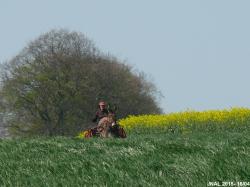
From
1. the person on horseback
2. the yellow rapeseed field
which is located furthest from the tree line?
the person on horseback

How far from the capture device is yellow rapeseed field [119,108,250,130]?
31.8m

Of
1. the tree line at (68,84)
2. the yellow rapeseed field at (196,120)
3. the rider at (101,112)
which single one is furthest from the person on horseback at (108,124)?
the tree line at (68,84)

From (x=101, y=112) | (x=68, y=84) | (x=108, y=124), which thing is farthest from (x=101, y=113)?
(x=68, y=84)

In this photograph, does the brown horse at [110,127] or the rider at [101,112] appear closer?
the rider at [101,112]

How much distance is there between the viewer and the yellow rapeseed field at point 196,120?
3181cm

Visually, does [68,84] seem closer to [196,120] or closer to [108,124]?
[196,120]

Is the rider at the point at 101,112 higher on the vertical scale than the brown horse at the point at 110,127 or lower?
higher

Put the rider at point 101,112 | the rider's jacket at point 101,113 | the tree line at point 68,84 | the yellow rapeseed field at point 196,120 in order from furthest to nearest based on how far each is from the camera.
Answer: the tree line at point 68,84 < the yellow rapeseed field at point 196,120 < the rider's jacket at point 101,113 < the rider at point 101,112

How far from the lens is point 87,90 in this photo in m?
52.3

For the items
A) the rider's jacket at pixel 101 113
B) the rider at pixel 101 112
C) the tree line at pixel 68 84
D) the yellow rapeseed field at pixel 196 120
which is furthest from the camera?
the tree line at pixel 68 84

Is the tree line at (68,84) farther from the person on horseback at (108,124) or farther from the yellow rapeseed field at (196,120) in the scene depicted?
the person on horseback at (108,124)

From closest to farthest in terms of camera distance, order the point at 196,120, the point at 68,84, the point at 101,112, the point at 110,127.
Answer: the point at 101,112 < the point at 110,127 < the point at 196,120 < the point at 68,84

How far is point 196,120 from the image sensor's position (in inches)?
1280

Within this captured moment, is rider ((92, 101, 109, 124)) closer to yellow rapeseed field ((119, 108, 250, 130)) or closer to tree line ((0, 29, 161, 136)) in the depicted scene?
yellow rapeseed field ((119, 108, 250, 130))
